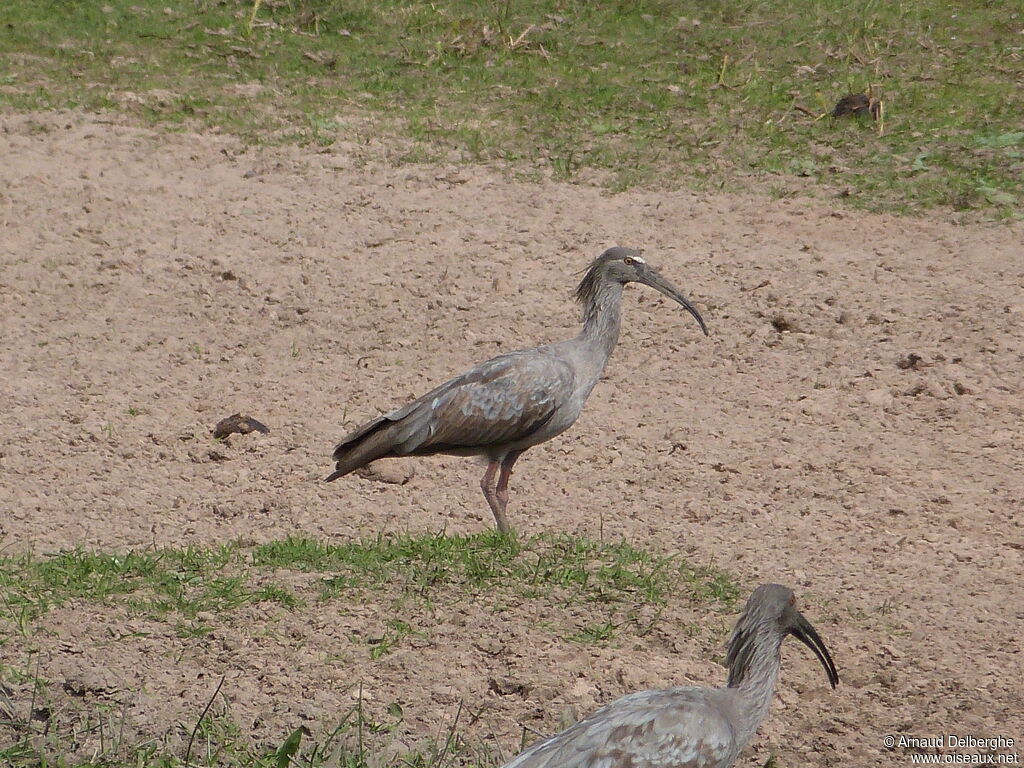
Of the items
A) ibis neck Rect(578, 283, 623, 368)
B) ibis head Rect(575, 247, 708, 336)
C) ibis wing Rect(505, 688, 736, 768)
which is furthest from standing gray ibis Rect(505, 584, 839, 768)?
ibis head Rect(575, 247, 708, 336)

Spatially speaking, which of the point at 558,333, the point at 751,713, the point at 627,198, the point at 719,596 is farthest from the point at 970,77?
the point at 751,713

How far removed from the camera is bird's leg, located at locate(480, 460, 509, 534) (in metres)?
7.28

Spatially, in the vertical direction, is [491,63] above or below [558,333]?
above

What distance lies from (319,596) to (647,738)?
2.05 m

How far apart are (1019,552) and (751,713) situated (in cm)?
295

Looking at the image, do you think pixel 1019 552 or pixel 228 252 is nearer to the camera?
pixel 1019 552

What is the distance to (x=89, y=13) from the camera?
13.7 m

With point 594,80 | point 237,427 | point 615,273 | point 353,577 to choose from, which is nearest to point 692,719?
point 353,577

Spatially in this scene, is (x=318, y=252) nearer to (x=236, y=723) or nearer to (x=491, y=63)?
(x=491, y=63)

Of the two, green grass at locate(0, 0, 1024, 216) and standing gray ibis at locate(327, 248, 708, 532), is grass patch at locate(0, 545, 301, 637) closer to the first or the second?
standing gray ibis at locate(327, 248, 708, 532)

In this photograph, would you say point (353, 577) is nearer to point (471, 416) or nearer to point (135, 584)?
point (135, 584)

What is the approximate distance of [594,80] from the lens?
Answer: 12812 millimetres

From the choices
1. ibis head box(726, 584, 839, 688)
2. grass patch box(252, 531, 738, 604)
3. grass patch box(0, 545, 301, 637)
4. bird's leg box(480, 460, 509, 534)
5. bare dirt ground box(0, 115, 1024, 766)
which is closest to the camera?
ibis head box(726, 584, 839, 688)

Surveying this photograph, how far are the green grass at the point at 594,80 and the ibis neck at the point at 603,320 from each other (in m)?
3.45
